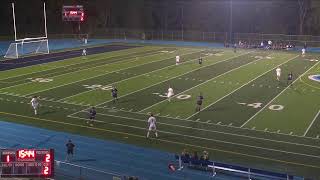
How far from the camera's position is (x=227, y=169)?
1903 cm

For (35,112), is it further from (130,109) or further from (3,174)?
(3,174)

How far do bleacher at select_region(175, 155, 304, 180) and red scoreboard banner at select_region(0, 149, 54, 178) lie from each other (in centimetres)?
667

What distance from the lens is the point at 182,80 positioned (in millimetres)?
40281

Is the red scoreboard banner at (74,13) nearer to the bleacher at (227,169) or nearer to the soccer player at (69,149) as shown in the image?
the soccer player at (69,149)

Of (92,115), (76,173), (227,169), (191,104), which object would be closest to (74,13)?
(191,104)

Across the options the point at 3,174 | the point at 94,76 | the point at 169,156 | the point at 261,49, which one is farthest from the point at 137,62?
the point at 3,174

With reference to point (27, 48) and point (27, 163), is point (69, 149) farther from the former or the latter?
point (27, 48)

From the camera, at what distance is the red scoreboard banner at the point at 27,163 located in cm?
1550

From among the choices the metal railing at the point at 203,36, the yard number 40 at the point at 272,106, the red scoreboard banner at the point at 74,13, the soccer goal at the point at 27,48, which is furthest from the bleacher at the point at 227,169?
the metal railing at the point at 203,36

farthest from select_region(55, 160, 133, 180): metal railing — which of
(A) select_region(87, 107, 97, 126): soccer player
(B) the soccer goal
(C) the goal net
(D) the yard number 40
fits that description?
(C) the goal net

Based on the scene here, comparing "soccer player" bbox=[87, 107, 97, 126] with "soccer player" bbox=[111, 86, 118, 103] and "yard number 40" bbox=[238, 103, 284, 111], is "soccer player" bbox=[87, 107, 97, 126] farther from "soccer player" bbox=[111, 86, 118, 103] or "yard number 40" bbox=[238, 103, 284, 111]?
"yard number 40" bbox=[238, 103, 284, 111]

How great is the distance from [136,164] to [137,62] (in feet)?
104

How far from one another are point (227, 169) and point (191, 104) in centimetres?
1280

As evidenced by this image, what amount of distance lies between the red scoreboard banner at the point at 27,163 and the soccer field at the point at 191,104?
28.9 feet
